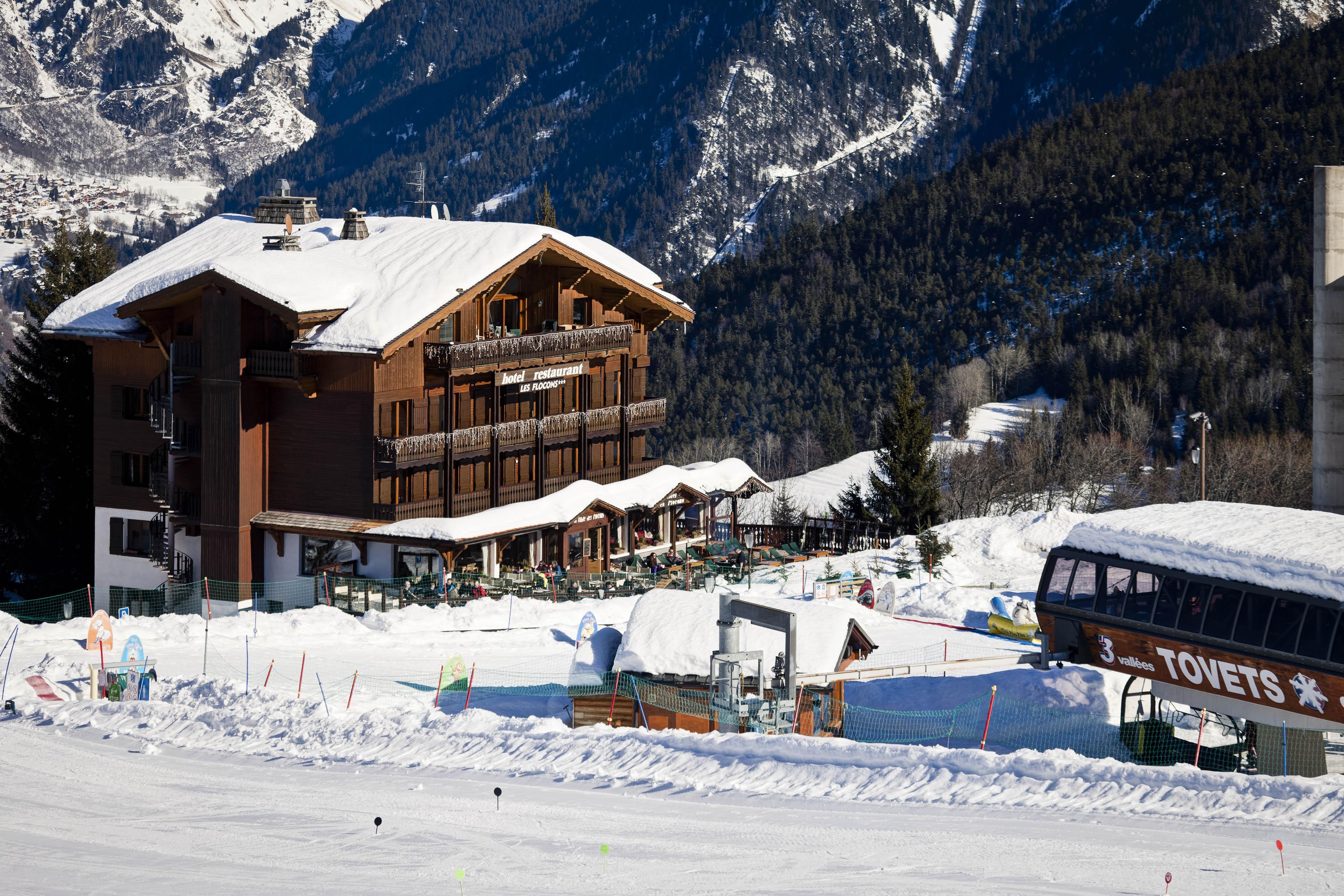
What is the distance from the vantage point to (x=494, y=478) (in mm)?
A: 58906

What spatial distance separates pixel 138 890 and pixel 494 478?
33650 millimetres

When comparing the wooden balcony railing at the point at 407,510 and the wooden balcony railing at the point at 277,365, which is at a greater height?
the wooden balcony railing at the point at 277,365

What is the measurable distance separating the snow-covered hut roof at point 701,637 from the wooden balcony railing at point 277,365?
2013cm

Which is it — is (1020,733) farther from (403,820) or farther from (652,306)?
(652,306)

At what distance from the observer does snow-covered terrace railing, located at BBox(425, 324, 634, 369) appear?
56438mm

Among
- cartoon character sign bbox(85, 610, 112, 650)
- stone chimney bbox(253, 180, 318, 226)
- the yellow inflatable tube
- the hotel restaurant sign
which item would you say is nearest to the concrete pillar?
the yellow inflatable tube

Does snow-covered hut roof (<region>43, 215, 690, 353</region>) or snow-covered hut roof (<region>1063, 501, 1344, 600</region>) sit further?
snow-covered hut roof (<region>43, 215, 690, 353</region>)

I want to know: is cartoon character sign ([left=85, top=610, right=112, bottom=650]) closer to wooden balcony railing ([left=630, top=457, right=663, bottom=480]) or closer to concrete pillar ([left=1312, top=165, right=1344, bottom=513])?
wooden balcony railing ([left=630, top=457, right=663, bottom=480])

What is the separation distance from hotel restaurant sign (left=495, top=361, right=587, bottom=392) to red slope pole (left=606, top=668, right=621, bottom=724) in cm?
2397

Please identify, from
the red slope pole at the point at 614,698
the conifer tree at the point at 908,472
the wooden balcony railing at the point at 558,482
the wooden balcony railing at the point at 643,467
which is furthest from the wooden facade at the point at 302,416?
the red slope pole at the point at 614,698

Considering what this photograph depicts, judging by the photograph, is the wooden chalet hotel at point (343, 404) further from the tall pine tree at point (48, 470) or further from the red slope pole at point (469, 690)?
the red slope pole at point (469, 690)

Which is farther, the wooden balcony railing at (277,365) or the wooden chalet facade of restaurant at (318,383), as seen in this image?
the wooden chalet facade of restaurant at (318,383)

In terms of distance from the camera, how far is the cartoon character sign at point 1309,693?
97.8 feet

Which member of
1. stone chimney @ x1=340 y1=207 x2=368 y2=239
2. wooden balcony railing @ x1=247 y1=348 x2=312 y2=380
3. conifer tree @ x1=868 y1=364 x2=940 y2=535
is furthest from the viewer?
conifer tree @ x1=868 y1=364 x2=940 y2=535
